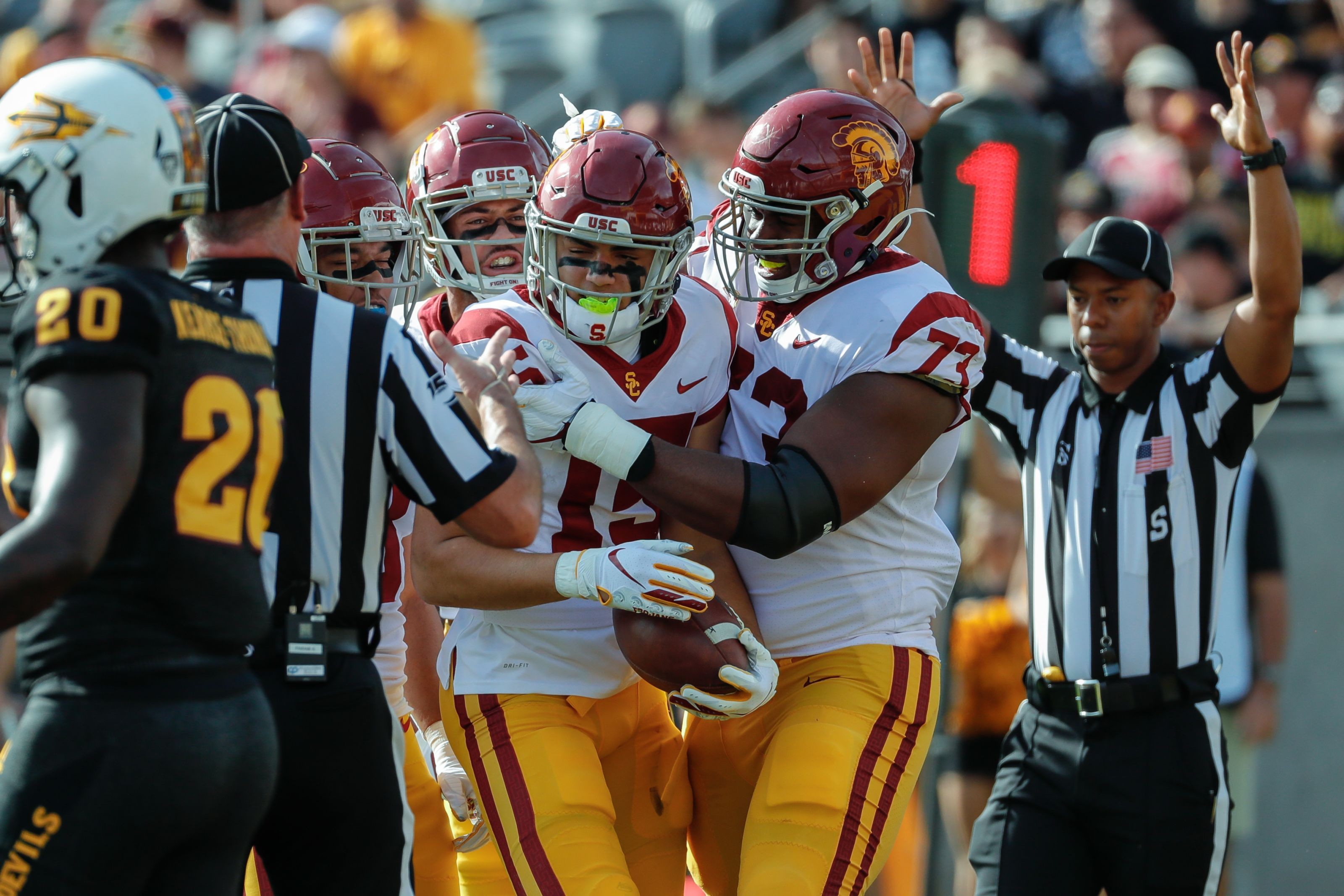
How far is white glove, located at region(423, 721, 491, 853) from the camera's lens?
3707 mm

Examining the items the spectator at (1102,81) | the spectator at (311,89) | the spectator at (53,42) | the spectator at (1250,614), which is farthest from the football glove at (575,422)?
the spectator at (53,42)

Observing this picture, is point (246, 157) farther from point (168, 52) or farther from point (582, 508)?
point (168, 52)

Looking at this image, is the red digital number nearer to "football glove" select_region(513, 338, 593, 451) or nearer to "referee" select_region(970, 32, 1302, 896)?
"referee" select_region(970, 32, 1302, 896)

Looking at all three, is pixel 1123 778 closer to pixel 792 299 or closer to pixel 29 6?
pixel 792 299

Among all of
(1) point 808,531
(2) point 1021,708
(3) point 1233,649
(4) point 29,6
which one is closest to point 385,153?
(4) point 29,6

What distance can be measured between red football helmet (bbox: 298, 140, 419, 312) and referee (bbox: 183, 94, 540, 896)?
3.09 ft

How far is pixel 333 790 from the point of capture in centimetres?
292

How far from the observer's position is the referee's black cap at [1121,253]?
4582 millimetres

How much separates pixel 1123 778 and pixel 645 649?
164cm

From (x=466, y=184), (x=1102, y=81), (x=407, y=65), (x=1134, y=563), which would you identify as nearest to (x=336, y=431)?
(x=466, y=184)

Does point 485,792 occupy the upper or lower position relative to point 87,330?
lower

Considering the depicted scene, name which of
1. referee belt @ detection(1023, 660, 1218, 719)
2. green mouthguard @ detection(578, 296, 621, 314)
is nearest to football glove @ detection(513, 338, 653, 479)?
green mouthguard @ detection(578, 296, 621, 314)

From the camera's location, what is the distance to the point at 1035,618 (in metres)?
4.63

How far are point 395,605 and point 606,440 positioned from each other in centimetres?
93
